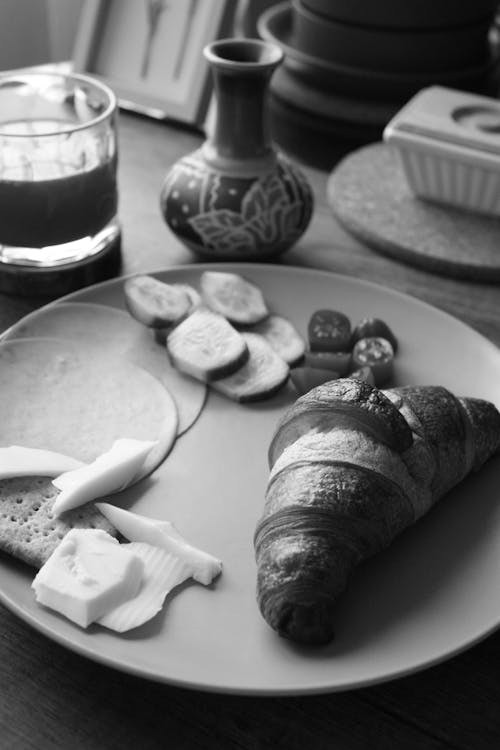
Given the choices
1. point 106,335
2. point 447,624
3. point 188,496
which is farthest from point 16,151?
point 447,624

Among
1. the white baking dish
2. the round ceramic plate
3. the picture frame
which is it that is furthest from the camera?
the picture frame

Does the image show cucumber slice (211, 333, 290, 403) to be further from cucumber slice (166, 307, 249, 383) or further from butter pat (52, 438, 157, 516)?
butter pat (52, 438, 157, 516)

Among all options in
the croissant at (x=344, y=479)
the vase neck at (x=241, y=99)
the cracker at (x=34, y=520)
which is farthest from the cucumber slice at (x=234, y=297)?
the cracker at (x=34, y=520)

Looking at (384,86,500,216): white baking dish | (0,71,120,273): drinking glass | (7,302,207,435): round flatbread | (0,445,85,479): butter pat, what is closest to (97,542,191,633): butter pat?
(0,445,85,479): butter pat

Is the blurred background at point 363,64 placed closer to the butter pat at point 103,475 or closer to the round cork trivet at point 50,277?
the round cork trivet at point 50,277

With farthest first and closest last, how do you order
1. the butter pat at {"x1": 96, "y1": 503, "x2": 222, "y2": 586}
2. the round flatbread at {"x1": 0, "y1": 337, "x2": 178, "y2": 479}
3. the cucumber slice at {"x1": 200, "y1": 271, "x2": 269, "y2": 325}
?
the cucumber slice at {"x1": 200, "y1": 271, "x2": 269, "y2": 325}, the round flatbread at {"x1": 0, "y1": 337, "x2": 178, "y2": 479}, the butter pat at {"x1": 96, "y1": 503, "x2": 222, "y2": 586}
